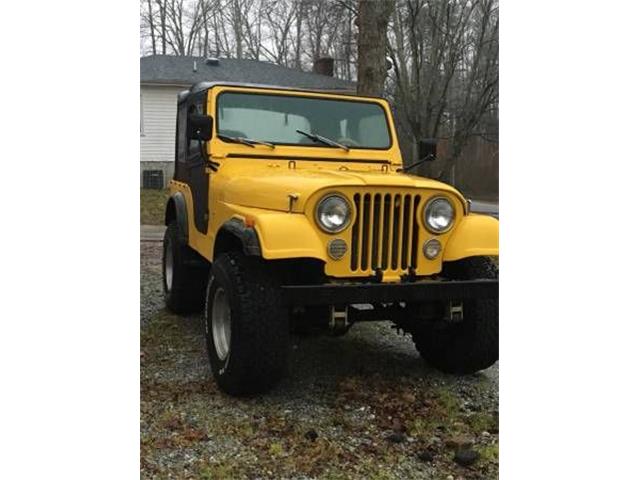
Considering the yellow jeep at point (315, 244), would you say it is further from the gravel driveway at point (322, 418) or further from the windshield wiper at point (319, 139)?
the gravel driveway at point (322, 418)

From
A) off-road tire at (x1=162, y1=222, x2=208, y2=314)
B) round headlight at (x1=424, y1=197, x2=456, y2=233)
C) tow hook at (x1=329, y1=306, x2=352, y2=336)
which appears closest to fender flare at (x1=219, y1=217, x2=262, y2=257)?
tow hook at (x1=329, y1=306, x2=352, y2=336)

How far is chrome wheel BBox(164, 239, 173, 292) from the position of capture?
5.36 m

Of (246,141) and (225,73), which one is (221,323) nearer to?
(246,141)

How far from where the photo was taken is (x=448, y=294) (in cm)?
334

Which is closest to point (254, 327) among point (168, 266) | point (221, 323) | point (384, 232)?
point (221, 323)

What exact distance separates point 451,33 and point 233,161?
1.53 m

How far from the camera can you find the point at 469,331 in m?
Answer: 3.72

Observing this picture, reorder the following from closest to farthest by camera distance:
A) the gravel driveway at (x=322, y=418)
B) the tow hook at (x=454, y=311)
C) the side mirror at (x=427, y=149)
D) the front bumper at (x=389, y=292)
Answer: the gravel driveway at (x=322, y=418) → the front bumper at (x=389, y=292) → the tow hook at (x=454, y=311) → the side mirror at (x=427, y=149)

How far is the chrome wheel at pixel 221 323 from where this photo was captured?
3531 millimetres

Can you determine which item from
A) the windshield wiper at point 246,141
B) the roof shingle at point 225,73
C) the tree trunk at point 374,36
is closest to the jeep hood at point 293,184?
the windshield wiper at point 246,141

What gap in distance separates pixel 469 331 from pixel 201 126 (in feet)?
6.53

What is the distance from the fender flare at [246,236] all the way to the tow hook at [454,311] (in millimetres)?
1072

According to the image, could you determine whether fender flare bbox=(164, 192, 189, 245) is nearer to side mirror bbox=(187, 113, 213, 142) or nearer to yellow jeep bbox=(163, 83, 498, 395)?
yellow jeep bbox=(163, 83, 498, 395)
